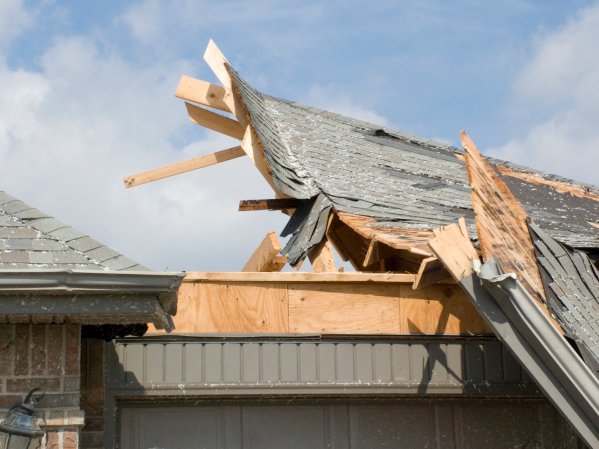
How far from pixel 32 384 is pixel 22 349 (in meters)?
0.20

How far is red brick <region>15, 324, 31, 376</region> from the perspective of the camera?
239 inches

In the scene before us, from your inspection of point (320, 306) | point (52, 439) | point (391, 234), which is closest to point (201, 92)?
point (391, 234)

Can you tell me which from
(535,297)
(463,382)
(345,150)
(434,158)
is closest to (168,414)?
(463,382)

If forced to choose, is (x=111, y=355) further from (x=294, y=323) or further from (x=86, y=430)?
(x=294, y=323)

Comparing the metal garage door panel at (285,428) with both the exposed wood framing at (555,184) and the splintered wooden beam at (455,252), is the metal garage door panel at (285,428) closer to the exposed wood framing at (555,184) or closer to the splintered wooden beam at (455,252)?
the splintered wooden beam at (455,252)

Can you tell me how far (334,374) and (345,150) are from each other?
13.0 feet

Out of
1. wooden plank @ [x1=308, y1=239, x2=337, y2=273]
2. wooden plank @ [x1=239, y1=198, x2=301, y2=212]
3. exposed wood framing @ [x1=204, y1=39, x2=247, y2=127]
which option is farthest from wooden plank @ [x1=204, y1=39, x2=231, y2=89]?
wooden plank @ [x1=308, y1=239, x2=337, y2=273]

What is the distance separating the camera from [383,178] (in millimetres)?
10445

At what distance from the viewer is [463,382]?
791 cm

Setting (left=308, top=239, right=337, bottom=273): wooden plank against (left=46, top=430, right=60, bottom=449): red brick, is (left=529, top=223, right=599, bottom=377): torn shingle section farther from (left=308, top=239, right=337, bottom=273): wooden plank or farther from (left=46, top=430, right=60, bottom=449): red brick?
(left=46, top=430, right=60, bottom=449): red brick

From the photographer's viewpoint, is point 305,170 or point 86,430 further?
point 305,170

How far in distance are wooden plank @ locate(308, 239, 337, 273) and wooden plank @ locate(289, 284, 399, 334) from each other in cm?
85

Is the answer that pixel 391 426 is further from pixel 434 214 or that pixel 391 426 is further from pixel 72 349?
pixel 72 349

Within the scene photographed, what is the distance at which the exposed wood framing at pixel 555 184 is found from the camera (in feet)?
37.0
